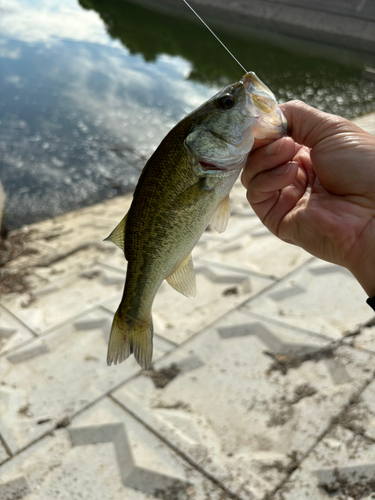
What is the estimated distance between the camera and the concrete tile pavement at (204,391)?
295cm

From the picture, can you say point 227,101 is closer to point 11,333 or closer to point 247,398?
point 247,398

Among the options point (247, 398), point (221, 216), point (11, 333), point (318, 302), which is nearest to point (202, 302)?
point (318, 302)

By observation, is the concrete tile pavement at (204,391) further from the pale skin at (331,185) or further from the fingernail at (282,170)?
the fingernail at (282,170)

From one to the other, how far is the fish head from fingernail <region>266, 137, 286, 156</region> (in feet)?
0.73

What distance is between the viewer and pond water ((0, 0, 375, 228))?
1019 cm

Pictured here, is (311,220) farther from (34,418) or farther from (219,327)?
(34,418)

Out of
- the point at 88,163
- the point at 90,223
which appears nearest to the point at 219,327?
the point at 90,223

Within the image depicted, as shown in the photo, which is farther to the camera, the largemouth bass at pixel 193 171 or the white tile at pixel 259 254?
the white tile at pixel 259 254

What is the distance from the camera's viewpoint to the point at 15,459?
3.14m

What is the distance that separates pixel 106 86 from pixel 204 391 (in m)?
14.7

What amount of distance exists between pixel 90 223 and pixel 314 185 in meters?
5.50

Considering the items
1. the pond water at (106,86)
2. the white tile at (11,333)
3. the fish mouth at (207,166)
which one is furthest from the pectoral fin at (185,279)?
the pond water at (106,86)

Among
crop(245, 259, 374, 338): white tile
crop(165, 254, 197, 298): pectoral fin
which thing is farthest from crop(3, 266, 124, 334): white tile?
crop(165, 254, 197, 298): pectoral fin

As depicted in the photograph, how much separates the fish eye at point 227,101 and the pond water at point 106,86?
7.01 meters
